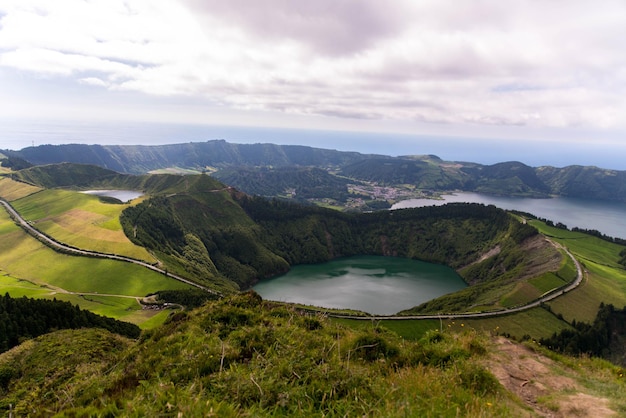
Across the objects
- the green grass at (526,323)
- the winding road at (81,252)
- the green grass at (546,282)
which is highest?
the green grass at (546,282)

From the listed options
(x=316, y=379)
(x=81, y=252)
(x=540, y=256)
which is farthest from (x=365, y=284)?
(x=316, y=379)

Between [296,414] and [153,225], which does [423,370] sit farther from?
[153,225]

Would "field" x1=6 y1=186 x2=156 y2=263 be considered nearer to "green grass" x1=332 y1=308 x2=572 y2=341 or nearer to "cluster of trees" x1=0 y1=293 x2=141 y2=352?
"cluster of trees" x1=0 y1=293 x2=141 y2=352

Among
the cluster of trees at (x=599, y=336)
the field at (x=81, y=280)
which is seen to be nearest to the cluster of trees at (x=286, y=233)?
the field at (x=81, y=280)

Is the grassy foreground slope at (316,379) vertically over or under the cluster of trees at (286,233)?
over

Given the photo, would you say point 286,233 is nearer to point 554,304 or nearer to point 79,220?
point 79,220

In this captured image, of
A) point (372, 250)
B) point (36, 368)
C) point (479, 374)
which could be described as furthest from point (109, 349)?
point (372, 250)

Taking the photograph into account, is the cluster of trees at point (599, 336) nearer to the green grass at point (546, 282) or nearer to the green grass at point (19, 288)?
the green grass at point (546, 282)
